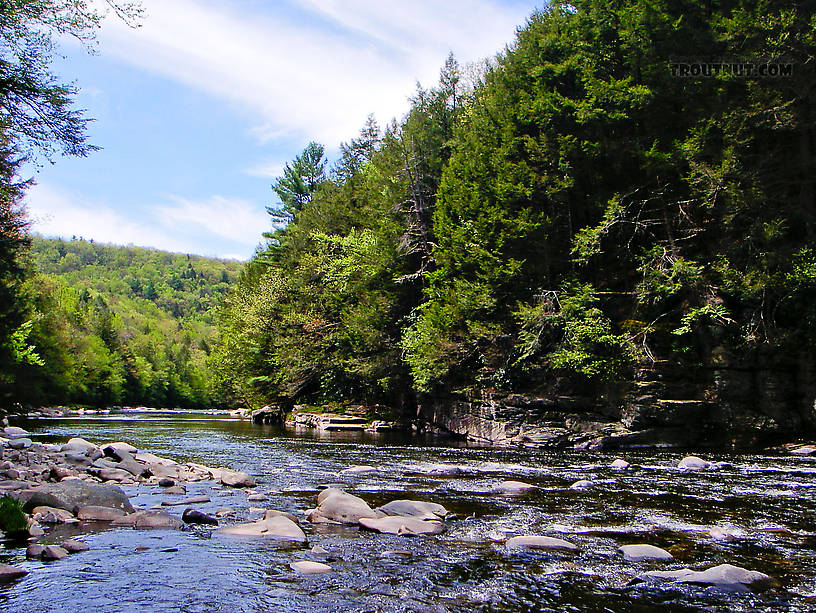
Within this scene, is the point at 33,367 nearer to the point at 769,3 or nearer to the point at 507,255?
the point at 507,255

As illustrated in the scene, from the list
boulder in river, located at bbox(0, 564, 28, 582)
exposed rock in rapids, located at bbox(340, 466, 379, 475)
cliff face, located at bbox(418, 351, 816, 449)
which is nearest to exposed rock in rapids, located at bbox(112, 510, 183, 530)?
boulder in river, located at bbox(0, 564, 28, 582)

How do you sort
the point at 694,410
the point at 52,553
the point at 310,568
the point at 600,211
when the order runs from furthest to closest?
the point at 600,211 → the point at 694,410 → the point at 52,553 → the point at 310,568

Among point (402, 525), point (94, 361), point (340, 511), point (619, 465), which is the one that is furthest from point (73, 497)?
point (94, 361)

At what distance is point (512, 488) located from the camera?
13.4 metres

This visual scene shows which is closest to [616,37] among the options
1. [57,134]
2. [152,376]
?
[57,134]

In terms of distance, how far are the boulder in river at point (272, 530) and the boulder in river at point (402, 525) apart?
4.13 feet

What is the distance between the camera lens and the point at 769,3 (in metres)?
22.0

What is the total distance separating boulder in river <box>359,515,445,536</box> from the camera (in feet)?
30.5

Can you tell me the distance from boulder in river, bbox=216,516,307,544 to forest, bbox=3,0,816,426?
53.1 ft

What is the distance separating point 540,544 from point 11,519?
7746 mm

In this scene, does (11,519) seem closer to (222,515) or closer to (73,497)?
(73,497)

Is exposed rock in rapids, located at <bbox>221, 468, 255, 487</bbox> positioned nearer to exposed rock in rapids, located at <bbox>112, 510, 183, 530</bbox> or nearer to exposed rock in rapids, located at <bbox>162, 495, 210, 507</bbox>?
exposed rock in rapids, located at <bbox>162, 495, 210, 507</bbox>

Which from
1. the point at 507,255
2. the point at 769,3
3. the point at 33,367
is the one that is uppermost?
the point at 769,3

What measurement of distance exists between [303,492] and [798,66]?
2292 centimetres
